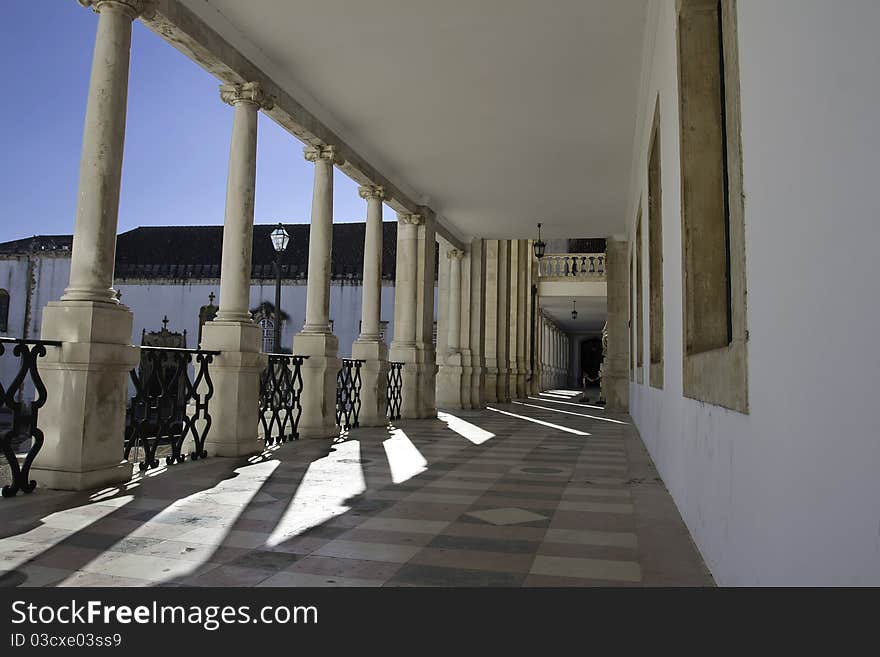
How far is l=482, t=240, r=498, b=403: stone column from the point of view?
19312 millimetres

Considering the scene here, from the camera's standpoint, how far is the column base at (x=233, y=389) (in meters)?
7.14

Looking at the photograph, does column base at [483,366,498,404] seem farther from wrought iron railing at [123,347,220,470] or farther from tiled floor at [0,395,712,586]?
wrought iron railing at [123,347,220,470]

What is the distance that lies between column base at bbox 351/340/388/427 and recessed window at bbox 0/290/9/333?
31.4 meters

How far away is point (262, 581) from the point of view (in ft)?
9.60

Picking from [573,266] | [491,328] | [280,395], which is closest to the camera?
[280,395]

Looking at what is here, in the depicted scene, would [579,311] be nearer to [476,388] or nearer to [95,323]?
[476,388]

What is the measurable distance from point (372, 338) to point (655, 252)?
555 cm

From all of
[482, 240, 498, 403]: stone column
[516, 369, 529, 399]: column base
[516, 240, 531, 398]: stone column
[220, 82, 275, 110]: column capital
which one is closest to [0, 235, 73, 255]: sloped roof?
[516, 240, 531, 398]: stone column

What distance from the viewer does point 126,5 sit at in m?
5.57

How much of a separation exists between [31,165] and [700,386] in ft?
83.0

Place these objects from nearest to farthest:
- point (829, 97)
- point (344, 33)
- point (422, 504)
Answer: point (829, 97) < point (422, 504) < point (344, 33)

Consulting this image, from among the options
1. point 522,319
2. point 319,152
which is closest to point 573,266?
point 522,319
